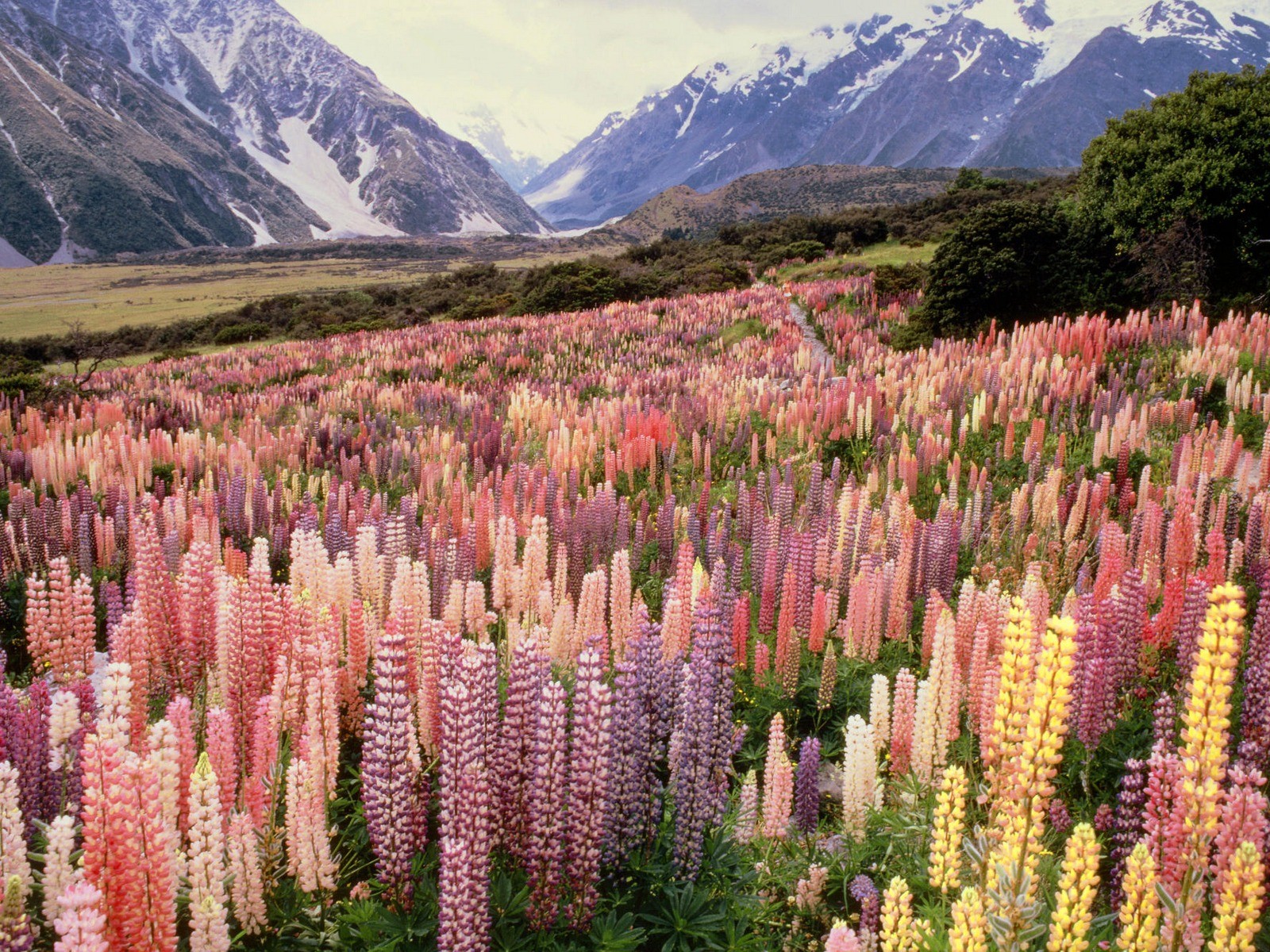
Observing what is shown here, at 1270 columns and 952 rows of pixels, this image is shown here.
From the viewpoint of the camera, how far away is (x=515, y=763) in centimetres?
249

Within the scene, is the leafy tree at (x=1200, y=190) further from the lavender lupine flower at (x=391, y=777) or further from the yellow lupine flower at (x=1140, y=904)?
the lavender lupine flower at (x=391, y=777)

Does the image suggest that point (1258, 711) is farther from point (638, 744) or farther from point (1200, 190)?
point (1200, 190)

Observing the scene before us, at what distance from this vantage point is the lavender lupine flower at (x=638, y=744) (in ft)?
8.46

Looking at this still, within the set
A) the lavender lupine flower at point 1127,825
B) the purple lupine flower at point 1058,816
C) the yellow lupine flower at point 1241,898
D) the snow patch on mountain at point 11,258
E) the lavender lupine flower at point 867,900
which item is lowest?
the lavender lupine flower at point 867,900

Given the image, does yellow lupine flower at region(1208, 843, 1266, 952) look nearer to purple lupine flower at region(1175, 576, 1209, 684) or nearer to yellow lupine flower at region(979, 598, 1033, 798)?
yellow lupine flower at region(979, 598, 1033, 798)

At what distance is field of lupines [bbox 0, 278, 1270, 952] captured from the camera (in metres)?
1.99

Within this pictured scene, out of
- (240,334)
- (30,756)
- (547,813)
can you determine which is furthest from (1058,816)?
(240,334)

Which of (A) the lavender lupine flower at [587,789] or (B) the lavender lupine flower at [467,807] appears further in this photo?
(A) the lavender lupine flower at [587,789]

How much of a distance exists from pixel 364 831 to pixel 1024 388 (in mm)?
8971

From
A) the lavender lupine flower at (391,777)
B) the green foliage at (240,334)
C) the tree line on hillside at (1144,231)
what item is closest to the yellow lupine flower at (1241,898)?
the lavender lupine flower at (391,777)

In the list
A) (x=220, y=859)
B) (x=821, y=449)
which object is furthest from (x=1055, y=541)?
(x=220, y=859)

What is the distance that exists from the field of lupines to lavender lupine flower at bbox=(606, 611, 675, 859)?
0.02 m

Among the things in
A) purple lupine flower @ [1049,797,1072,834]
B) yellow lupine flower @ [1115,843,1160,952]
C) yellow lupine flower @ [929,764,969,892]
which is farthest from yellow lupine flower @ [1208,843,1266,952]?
purple lupine flower @ [1049,797,1072,834]

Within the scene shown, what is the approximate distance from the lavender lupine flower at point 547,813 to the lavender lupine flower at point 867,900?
42.0 inches
